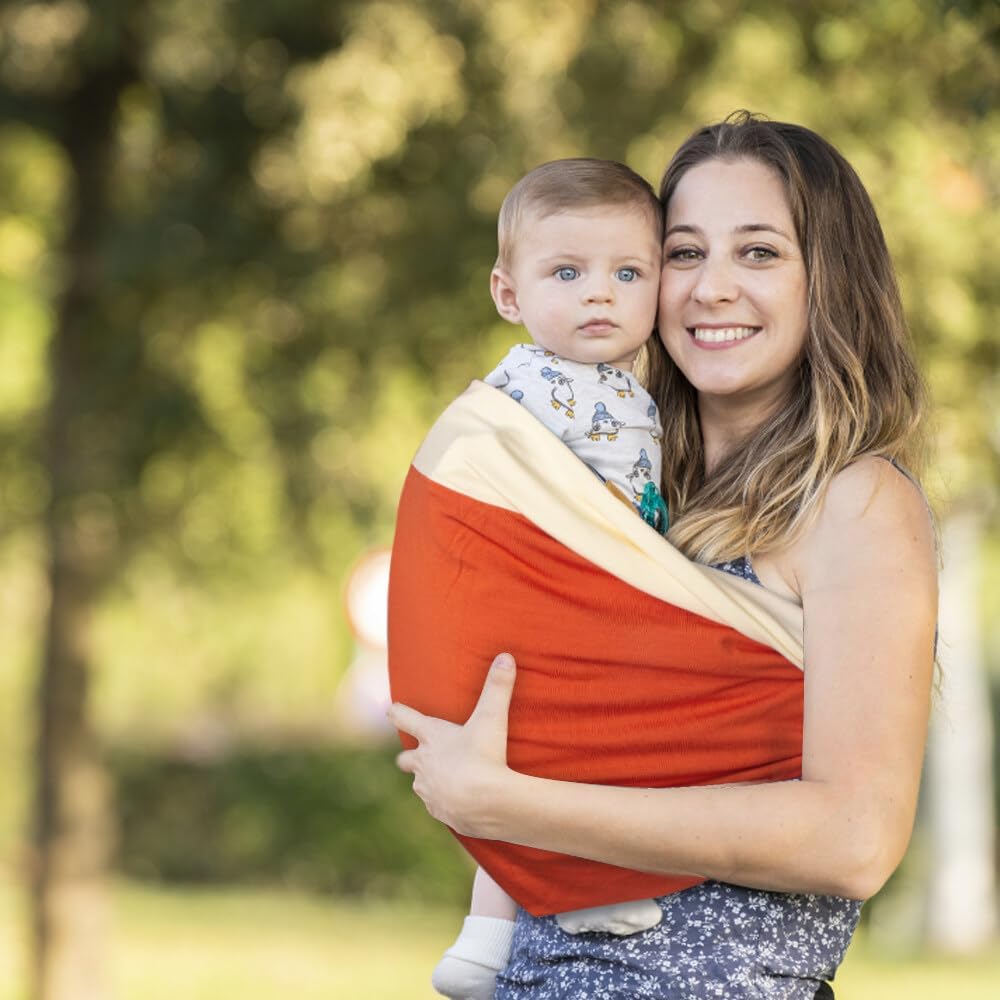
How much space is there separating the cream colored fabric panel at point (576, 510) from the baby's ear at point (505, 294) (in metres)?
0.35

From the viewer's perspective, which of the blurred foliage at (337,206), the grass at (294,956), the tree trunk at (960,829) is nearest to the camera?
the blurred foliage at (337,206)

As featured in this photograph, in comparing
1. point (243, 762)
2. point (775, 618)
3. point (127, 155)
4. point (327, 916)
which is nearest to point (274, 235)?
point (127, 155)

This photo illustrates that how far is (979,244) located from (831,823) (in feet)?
11.2

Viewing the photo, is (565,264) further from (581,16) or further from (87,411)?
(87,411)

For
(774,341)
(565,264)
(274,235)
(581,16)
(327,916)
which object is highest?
(581,16)

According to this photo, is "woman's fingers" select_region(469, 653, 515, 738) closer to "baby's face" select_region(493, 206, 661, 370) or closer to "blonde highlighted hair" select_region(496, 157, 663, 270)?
"baby's face" select_region(493, 206, 661, 370)

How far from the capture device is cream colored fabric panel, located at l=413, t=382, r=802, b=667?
6.44 feet

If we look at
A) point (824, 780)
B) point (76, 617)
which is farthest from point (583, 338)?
point (76, 617)

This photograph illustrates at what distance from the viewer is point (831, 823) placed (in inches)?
72.4

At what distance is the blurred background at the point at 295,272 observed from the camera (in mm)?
4840

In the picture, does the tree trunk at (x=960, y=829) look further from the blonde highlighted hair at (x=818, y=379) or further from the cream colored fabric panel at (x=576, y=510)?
the cream colored fabric panel at (x=576, y=510)

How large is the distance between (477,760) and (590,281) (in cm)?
68

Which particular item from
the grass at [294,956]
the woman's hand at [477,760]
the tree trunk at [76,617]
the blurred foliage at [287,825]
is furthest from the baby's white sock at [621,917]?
the blurred foliage at [287,825]

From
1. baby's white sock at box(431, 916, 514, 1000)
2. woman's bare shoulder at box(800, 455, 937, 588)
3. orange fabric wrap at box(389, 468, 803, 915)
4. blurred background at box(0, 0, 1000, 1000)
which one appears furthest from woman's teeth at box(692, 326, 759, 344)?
baby's white sock at box(431, 916, 514, 1000)
